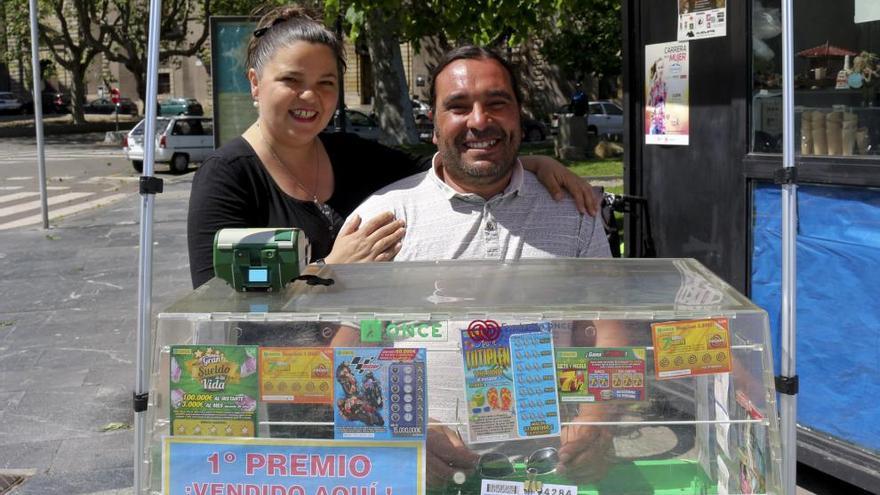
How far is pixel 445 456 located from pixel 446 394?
0.39 feet

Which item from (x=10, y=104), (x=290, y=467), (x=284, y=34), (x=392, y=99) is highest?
(x=10, y=104)

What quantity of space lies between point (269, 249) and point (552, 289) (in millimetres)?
613

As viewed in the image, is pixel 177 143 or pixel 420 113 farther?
pixel 420 113

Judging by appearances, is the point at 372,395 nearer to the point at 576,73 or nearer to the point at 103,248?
the point at 103,248

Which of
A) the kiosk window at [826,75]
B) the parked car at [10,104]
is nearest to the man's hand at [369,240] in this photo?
the kiosk window at [826,75]

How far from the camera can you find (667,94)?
4836mm

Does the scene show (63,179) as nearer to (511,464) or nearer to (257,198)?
(257,198)

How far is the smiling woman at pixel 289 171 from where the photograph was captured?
268 cm

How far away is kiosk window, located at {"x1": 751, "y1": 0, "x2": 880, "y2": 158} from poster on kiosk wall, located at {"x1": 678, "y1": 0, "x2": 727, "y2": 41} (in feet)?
0.57

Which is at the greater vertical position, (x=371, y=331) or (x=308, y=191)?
(x=308, y=191)

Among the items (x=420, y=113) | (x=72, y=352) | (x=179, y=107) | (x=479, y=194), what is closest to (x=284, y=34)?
(x=479, y=194)

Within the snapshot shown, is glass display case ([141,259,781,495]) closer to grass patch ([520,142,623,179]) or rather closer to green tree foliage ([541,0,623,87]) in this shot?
grass patch ([520,142,623,179])

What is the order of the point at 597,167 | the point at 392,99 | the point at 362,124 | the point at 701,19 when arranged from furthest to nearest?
the point at 362,124
the point at 392,99
the point at 597,167
the point at 701,19

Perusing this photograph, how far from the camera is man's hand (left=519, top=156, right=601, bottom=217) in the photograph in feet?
9.31
